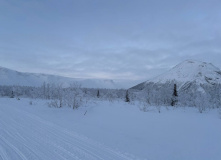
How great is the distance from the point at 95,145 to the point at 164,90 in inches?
2101

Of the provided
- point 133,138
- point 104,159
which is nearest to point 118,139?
point 133,138

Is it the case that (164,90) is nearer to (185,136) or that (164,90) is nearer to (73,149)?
(185,136)

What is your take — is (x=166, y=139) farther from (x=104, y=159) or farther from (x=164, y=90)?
(x=164, y=90)

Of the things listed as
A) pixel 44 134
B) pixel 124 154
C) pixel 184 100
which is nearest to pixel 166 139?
pixel 124 154

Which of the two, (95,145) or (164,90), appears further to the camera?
(164,90)

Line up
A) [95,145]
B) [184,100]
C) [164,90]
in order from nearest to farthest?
[95,145] < [184,100] < [164,90]

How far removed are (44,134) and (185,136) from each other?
695cm

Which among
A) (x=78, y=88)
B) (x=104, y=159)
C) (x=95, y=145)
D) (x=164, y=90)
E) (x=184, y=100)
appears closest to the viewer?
(x=104, y=159)

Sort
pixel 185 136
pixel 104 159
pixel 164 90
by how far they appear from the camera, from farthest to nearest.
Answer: pixel 164 90 < pixel 185 136 < pixel 104 159

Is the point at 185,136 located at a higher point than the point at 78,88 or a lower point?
lower

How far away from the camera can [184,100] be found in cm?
5138

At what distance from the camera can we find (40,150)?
6496 millimetres

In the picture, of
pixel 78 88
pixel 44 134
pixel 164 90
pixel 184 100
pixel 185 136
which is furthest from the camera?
pixel 164 90

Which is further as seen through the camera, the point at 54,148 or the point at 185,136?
the point at 185,136
